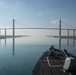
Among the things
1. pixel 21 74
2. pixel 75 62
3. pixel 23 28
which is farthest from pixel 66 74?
pixel 23 28

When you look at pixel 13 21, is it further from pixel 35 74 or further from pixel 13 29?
pixel 35 74

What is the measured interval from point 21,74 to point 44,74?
464 centimetres

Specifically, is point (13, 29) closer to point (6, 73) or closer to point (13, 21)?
point (13, 21)

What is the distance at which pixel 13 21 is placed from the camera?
76.2 metres

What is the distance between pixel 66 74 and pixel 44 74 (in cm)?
130

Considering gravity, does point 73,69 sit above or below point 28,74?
above

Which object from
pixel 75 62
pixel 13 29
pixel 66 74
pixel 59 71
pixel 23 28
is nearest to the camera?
pixel 75 62

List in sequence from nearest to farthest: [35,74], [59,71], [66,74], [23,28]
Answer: [66,74]
[59,71]
[35,74]
[23,28]

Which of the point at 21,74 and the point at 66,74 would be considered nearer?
the point at 66,74

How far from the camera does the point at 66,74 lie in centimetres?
1021

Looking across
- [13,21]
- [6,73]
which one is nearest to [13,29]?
[13,21]

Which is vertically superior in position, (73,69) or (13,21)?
(13,21)

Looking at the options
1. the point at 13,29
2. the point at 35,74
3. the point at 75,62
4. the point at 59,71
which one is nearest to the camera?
the point at 75,62

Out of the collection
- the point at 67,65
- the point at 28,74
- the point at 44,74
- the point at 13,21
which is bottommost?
the point at 28,74
